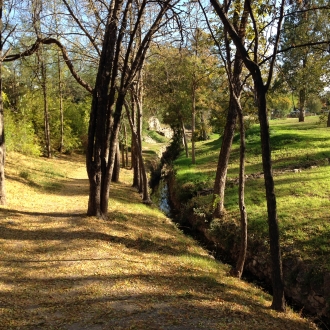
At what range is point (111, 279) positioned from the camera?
6.34 m

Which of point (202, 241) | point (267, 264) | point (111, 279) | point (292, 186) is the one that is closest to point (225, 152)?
point (202, 241)

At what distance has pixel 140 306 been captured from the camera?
5344mm

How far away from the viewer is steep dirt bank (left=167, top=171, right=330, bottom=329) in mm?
7172

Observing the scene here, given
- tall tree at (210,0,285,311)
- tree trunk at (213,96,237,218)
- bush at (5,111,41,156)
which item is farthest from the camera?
bush at (5,111,41,156)

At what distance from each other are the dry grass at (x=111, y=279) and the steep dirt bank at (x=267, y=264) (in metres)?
0.96

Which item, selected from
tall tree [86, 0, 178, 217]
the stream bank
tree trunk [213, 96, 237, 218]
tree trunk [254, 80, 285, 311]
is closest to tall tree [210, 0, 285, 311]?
tree trunk [254, 80, 285, 311]

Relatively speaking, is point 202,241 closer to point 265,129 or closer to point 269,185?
point 269,185

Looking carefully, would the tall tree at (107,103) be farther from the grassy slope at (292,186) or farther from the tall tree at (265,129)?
the grassy slope at (292,186)

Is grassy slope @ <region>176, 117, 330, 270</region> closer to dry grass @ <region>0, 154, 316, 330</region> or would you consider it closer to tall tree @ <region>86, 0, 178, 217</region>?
dry grass @ <region>0, 154, 316, 330</region>

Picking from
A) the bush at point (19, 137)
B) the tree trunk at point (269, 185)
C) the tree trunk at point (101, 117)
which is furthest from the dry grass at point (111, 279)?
the bush at point (19, 137)

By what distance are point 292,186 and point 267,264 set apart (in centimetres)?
558

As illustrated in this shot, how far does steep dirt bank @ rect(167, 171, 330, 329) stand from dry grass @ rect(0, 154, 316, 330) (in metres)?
0.96

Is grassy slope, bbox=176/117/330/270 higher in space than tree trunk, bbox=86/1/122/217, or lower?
lower

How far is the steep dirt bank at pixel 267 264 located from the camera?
23.5ft
